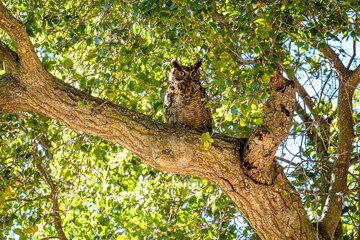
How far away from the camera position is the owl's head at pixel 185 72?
3.36 m

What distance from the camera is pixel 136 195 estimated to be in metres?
3.33

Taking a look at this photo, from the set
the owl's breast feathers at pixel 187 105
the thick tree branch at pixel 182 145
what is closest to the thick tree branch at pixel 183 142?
the thick tree branch at pixel 182 145

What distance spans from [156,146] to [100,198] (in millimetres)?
1515

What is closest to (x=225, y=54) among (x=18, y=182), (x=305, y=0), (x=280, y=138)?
(x=280, y=138)

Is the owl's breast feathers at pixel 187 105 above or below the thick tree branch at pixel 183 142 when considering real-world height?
above

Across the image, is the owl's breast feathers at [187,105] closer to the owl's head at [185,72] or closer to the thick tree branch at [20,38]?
the owl's head at [185,72]

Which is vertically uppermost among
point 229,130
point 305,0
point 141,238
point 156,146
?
point 305,0

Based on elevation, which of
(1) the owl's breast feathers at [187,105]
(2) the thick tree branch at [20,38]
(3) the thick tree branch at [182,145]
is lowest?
(3) the thick tree branch at [182,145]

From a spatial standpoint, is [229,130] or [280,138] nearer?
[280,138]

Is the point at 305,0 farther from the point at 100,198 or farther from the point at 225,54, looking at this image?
the point at 100,198

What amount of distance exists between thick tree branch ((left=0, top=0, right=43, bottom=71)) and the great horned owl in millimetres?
1327

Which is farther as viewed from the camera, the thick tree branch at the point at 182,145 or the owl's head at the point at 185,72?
the owl's head at the point at 185,72

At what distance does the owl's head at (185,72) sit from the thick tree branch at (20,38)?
4.34 ft

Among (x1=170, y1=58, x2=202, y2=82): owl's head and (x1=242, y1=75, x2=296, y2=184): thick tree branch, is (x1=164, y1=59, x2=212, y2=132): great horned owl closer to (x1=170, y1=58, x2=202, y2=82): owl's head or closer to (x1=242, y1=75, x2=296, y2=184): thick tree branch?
(x1=170, y1=58, x2=202, y2=82): owl's head
